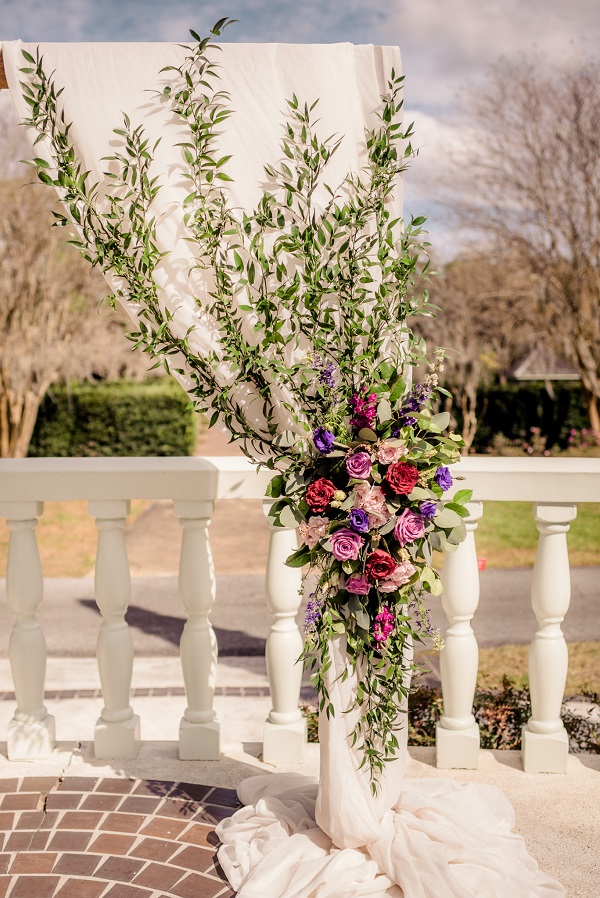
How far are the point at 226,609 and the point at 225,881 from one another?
470 cm

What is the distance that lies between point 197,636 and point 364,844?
0.90m

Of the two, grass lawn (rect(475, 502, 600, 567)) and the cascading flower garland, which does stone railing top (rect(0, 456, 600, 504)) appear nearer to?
the cascading flower garland

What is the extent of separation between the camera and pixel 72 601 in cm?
714

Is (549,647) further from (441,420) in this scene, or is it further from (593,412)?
(593,412)

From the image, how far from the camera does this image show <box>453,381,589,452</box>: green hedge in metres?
18.1

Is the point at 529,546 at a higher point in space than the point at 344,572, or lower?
lower

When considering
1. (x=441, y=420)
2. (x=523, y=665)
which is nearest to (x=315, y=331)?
(x=441, y=420)

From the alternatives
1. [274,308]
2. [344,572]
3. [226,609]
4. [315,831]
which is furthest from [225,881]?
[226,609]

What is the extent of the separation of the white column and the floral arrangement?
49 cm

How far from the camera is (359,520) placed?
1.95 metres

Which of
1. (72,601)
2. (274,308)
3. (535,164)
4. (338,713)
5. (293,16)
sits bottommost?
(72,601)

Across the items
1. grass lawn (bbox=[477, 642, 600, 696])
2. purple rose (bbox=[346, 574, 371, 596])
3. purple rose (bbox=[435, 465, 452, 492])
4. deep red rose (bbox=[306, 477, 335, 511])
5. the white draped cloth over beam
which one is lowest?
grass lawn (bbox=[477, 642, 600, 696])

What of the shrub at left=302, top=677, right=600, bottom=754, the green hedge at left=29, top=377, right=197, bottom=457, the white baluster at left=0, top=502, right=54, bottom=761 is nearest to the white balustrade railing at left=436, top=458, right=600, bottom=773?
the shrub at left=302, top=677, right=600, bottom=754

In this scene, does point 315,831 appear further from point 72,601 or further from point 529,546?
point 529,546
